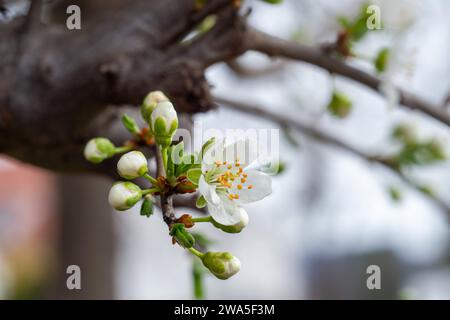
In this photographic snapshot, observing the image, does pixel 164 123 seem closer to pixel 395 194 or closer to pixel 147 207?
pixel 147 207

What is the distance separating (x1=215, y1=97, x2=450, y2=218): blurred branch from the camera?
66.4 inches

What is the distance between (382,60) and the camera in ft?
4.47

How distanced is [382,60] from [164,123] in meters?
0.69

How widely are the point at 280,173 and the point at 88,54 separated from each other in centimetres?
51

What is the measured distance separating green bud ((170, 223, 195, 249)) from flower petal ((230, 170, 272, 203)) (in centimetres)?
10

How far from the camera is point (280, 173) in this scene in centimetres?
145

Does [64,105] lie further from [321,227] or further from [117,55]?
[321,227]

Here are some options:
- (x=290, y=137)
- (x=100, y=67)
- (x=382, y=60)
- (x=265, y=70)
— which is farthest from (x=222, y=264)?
(x=265, y=70)

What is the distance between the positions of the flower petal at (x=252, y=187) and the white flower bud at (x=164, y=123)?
12 cm

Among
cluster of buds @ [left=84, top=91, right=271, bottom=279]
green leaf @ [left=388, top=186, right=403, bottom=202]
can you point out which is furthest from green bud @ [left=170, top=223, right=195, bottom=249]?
green leaf @ [left=388, top=186, right=403, bottom=202]

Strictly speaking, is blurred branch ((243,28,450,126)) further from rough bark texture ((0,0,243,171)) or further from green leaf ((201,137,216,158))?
green leaf ((201,137,216,158))

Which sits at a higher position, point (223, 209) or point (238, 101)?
point (238, 101)

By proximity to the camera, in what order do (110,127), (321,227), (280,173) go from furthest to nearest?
(321,227), (280,173), (110,127)
